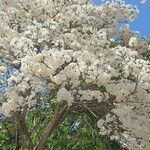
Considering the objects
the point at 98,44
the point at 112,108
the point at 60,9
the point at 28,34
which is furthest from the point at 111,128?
the point at 60,9

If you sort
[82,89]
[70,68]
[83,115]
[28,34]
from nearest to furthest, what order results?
[70,68] < [82,89] < [28,34] < [83,115]

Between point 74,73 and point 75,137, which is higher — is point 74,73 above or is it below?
below

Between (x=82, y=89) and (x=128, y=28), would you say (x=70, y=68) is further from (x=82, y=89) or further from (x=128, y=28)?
(x=128, y=28)

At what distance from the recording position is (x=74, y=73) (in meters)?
12.5

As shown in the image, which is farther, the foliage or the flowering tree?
the foliage

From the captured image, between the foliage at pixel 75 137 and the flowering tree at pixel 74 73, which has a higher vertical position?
the foliage at pixel 75 137

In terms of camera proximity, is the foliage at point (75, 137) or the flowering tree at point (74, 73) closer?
the flowering tree at point (74, 73)

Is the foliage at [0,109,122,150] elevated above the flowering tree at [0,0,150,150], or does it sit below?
above

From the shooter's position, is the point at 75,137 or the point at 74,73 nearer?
the point at 74,73

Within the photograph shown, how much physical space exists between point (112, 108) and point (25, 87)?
7.19ft

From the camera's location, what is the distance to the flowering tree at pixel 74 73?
12.6 metres

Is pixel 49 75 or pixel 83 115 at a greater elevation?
pixel 83 115

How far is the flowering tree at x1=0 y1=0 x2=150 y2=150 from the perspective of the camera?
494 inches

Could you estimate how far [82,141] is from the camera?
2378 centimetres
